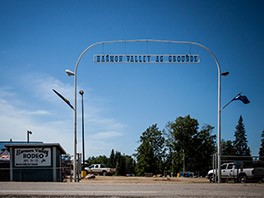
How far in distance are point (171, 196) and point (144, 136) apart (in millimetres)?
72332

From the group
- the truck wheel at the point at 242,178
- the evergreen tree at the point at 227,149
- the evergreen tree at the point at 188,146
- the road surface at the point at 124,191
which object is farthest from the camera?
the evergreen tree at the point at 227,149

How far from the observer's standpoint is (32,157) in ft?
74.9

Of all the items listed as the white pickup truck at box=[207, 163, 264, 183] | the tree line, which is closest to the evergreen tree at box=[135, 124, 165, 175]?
the tree line

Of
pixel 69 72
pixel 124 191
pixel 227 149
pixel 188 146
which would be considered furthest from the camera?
pixel 227 149

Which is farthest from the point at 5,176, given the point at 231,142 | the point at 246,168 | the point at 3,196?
the point at 231,142

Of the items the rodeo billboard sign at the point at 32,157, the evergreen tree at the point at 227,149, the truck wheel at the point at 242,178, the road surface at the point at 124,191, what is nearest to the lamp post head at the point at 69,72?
the rodeo billboard sign at the point at 32,157

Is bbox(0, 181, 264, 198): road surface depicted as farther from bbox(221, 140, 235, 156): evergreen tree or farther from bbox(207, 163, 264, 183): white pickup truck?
bbox(221, 140, 235, 156): evergreen tree

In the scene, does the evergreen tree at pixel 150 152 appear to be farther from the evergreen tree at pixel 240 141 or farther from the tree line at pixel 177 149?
the evergreen tree at pixel 240 141

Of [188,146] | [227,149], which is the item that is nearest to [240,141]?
[227,149]

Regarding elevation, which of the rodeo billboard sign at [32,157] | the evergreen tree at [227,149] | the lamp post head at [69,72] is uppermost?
the lamp post head at [69,72]

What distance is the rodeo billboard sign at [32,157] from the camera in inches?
897

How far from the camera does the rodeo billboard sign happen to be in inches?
897

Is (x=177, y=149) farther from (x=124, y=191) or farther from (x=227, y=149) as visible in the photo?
(x=124, y=191)

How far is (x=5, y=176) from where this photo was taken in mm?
22594
